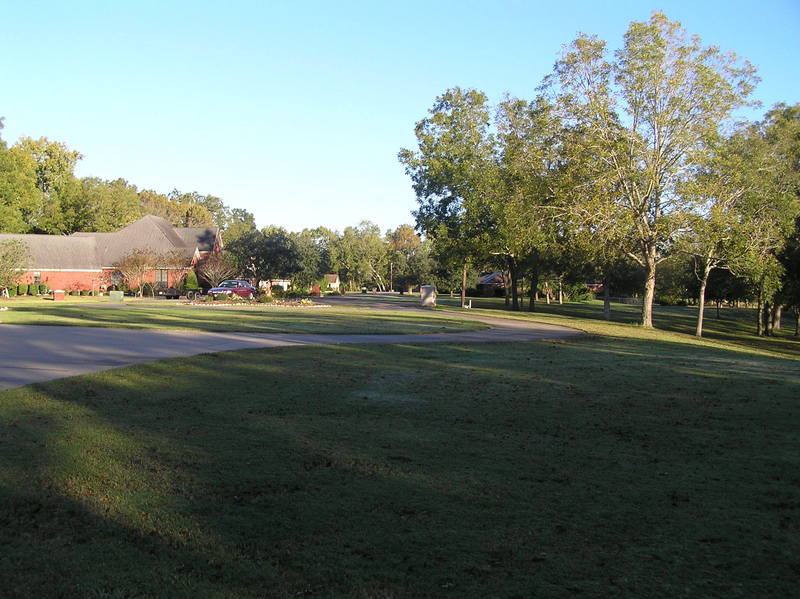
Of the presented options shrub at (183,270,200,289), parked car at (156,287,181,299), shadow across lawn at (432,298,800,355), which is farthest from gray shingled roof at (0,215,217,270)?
shadow across lawn at (432,298,800,355)

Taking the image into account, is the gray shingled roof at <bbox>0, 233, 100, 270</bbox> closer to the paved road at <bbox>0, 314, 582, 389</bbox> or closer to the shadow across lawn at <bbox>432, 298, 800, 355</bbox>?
the shadow across lawn at <bbox>432, 298, 800, 355</bbox>

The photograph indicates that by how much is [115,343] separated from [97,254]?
5715 cm

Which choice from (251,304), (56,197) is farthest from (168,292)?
(56,197)

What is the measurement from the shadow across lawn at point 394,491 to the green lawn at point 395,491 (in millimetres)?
21

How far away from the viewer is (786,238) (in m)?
32.9

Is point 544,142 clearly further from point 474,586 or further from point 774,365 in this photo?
point 474,586

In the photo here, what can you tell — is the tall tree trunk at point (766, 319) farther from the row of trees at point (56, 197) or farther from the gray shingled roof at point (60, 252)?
the row of trees at point (56, 197)

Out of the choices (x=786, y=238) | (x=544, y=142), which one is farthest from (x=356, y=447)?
(x=786, y=238)

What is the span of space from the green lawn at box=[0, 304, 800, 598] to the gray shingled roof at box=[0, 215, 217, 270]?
6118 cm

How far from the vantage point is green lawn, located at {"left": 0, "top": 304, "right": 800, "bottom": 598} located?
3998 millimetres

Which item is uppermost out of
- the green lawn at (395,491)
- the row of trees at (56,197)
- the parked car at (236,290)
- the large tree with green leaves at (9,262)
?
the row of trees at (56,197)

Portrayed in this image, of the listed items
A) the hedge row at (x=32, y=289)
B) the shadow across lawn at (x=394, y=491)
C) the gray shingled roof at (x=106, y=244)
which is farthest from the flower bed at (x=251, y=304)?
the shadow across lawn at (x=394, y=491)

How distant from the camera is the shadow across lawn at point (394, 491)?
158 inches

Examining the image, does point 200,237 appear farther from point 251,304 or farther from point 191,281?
point 251,304
